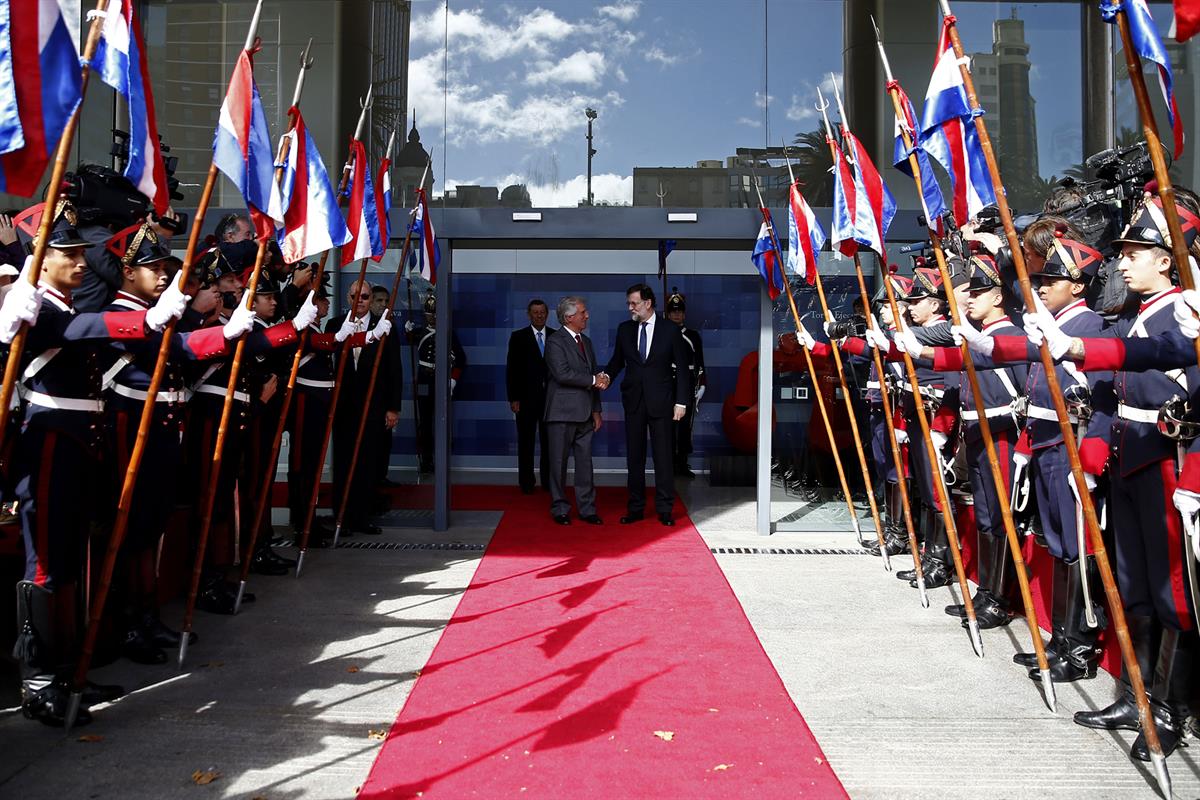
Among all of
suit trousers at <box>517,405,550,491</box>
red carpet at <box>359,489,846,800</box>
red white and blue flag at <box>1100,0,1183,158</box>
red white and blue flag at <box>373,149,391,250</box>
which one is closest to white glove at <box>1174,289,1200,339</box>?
red white and blue flag at <box>1100,0,1183,158</box>

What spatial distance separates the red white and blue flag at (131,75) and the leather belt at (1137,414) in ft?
12.0

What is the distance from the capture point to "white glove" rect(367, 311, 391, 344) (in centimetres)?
701

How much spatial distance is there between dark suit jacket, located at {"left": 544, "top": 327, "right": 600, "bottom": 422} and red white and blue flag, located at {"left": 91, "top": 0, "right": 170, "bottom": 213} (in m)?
4.43

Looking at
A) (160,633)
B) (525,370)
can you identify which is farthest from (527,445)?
(160,633)

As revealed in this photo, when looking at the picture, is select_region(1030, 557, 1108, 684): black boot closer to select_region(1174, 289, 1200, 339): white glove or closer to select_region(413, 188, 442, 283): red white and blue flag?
select_region(1174, 289, 1200, 339): white glove

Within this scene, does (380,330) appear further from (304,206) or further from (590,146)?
(590,146)

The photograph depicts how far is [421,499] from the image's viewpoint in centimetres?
845

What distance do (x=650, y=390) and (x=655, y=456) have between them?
556 mm

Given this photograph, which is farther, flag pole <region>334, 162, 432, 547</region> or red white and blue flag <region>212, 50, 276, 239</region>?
flag pole <region>334, 162, 432, 547</region>

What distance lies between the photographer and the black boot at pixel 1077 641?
422cm

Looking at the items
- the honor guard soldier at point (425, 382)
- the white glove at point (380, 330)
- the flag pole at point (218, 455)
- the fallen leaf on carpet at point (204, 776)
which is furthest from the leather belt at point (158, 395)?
the honor guard soldier at point (425, 382)

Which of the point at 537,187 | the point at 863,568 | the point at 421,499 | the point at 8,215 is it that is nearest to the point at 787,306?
the point at 863,568

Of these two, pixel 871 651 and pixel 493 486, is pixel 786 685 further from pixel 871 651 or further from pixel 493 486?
pixel 493 486

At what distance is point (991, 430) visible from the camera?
4969mm
